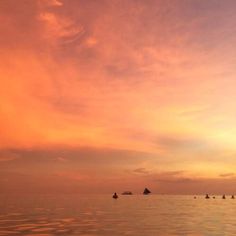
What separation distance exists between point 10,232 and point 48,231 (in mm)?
5016

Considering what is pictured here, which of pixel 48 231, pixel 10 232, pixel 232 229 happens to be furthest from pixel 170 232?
pixel 10 232

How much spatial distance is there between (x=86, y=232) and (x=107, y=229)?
449 centimetres

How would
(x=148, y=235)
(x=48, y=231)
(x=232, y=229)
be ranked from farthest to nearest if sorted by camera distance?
(x=232, y=229), (x=48, y=231), (x=148, y=235)

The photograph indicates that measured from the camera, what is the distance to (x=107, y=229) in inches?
2026

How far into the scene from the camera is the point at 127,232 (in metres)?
48.0

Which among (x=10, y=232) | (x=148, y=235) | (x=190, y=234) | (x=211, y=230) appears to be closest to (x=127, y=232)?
(x=148, y=235)

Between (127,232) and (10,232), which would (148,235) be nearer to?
(127,232)

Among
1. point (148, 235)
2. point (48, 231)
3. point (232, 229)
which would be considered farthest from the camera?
point (232, 229)

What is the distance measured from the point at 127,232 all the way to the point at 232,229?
15.7m

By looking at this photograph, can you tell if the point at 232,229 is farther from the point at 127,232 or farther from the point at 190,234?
the point at 127,232

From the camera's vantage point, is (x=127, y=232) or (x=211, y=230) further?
(x=211, y=230)

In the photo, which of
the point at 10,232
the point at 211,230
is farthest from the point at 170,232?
the point at 10,232

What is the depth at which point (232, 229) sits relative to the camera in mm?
51625

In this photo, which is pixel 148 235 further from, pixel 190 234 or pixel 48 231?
pixel 48 231
